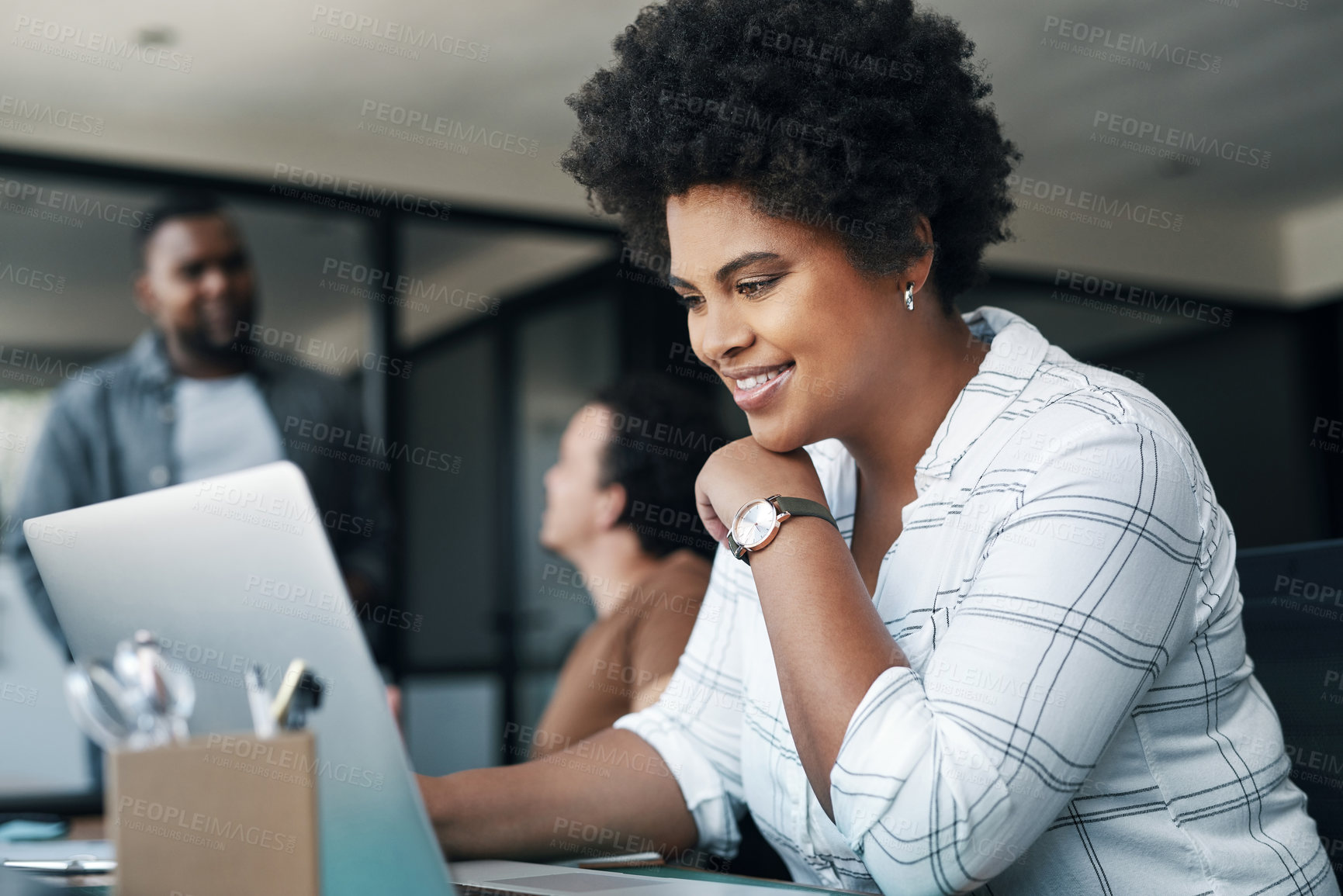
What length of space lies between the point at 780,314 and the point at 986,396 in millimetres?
242

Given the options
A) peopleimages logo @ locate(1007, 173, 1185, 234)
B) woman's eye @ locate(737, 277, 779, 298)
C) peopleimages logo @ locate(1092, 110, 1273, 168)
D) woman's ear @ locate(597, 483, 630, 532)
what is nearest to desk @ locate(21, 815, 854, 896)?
woman's eye @ locate(737, 277, 779, 298)

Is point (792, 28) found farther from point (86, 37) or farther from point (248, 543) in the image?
point (86, 37)

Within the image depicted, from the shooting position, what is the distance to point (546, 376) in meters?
4.65

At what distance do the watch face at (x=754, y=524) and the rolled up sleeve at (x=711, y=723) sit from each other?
31 centimetres

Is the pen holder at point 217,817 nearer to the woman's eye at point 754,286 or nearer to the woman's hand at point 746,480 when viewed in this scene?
the woman's hand at point 746,480

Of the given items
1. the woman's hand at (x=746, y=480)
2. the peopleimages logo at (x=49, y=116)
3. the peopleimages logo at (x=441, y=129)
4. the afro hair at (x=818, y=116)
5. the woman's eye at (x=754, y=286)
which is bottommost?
the woman's hand at (x=746, y=480)

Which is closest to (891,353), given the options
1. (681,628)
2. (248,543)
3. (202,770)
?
(248,543)

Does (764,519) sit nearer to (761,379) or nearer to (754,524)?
(754,524)

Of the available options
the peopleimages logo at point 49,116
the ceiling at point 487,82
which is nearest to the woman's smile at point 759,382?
the ceiling at point 487,82

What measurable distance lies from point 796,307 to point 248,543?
2.17ft

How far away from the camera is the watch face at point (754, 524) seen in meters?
1.10

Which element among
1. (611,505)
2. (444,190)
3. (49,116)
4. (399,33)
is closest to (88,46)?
(49,116)

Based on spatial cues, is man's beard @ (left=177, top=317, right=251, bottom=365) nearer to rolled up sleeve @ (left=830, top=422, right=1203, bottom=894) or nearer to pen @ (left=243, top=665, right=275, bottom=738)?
rolled up sleeve @ (left=830, top=422, right=1203, bottom=894)

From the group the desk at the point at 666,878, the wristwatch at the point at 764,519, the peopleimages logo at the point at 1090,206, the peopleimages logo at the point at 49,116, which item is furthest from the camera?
the peopleimages logo at the point at 1090,206
